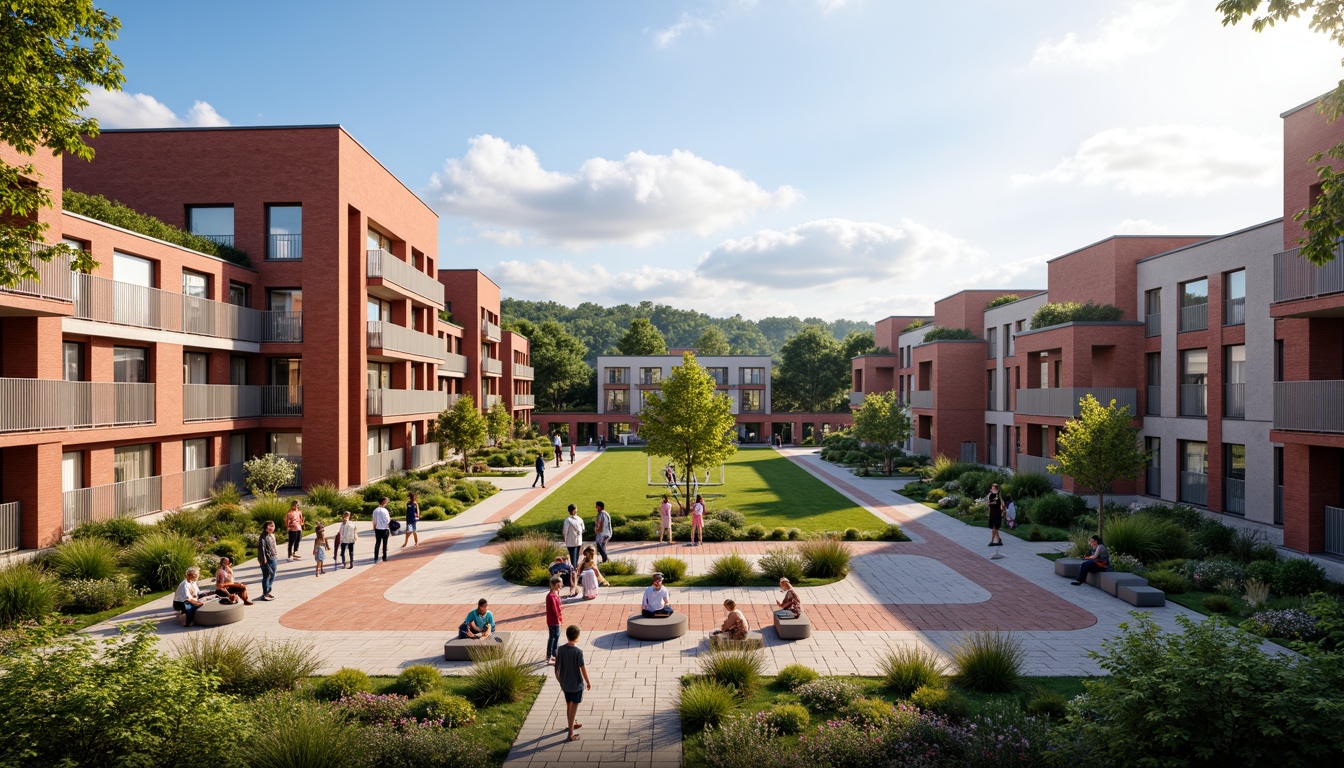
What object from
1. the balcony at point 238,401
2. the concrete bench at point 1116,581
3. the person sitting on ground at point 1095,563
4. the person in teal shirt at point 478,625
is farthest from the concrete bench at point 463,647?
the balcony at point 238,401

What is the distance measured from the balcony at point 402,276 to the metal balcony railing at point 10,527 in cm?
1492

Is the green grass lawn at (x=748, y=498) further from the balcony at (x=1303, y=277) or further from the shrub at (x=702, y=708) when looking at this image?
the shrub at (x=702, y=708)

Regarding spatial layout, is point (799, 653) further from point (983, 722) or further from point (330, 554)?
point (330, 554)

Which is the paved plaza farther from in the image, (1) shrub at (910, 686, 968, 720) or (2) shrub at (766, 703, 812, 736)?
(1) shrub at (910, 686, 968, 720)

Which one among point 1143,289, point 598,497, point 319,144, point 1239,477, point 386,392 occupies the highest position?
point 319,144

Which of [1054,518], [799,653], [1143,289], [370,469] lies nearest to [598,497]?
[370,469]

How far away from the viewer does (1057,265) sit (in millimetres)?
34469

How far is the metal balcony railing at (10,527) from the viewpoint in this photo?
17516 mm

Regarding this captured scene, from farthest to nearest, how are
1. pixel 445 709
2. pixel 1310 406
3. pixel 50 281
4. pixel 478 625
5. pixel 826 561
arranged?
pixel 50 281 → pixel 1310 406 → pixel 826 561 → pixel 478 625 → pixel 445 709

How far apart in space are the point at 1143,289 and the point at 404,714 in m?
30.9

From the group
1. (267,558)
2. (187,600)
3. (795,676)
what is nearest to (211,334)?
(267,558)

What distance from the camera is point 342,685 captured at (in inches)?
395

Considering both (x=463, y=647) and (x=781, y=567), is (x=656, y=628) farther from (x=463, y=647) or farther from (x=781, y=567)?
(x=781, y=567)

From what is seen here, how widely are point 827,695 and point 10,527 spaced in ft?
67.0
